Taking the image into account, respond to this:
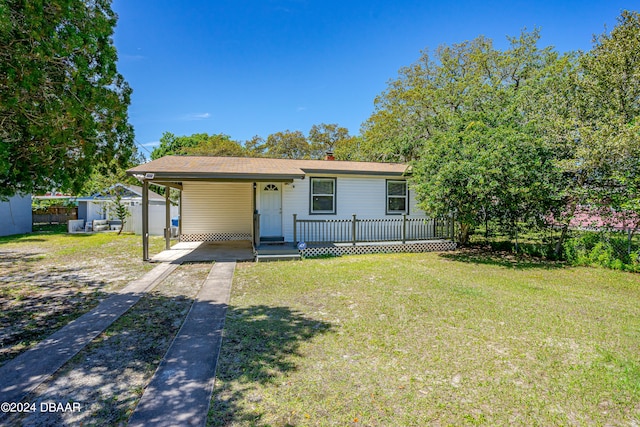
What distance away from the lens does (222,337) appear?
4395mm

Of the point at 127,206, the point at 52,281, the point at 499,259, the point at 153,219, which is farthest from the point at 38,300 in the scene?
the point at 127,206

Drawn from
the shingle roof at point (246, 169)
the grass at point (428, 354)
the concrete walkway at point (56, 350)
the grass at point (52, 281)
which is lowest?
the grass at point (428, 354)

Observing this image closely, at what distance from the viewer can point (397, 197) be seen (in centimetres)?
1346

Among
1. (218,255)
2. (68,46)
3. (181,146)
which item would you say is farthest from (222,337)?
(181,146)

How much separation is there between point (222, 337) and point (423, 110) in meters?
22.6

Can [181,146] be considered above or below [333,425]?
above

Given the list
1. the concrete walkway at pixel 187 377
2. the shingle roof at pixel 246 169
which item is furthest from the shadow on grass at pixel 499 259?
the concrete walkway at pixel 187 377

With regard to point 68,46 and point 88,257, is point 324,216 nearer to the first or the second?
point 88,257

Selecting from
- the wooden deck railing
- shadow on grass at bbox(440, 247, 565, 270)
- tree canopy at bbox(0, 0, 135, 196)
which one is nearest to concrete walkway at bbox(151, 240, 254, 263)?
the wooden deck railing

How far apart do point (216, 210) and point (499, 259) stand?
37.0 ft

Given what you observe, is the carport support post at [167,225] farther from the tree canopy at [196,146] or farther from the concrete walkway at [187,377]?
the tree canopy at [196,146]

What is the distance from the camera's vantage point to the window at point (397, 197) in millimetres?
13352

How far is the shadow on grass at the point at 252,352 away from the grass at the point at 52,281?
253 centimetres

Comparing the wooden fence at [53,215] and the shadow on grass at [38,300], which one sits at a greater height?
the wooden fence at [53,215]
